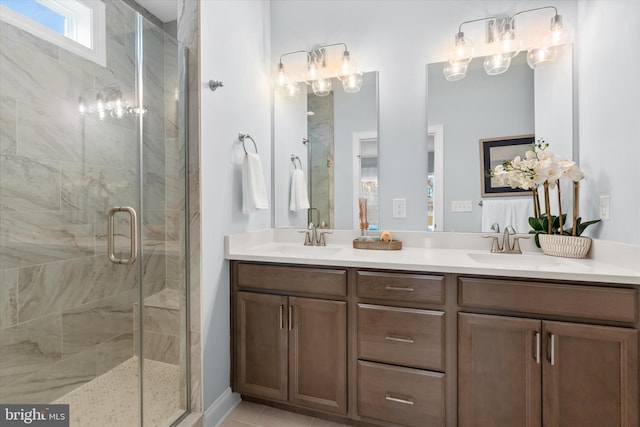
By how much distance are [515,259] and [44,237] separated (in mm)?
2532

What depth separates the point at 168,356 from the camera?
1.57 m

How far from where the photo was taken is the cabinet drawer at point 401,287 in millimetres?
1386

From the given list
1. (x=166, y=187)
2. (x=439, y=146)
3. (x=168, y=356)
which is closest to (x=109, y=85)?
(x=166, y=187)

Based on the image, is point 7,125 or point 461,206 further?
point 461,206

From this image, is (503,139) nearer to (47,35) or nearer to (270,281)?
(270,281)

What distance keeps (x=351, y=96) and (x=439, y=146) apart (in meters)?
0.70

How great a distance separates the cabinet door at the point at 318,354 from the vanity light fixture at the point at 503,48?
164 centimetres

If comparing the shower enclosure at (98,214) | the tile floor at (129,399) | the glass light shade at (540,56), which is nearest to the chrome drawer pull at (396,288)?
the shower enclosure at (98,214)

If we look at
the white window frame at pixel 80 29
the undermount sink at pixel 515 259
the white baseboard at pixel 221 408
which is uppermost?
the white window frame at pixel 80 29

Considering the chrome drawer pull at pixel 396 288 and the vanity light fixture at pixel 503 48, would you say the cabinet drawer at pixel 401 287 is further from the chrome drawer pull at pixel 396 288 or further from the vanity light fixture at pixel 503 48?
the vanity light fixture at pixel 503 48

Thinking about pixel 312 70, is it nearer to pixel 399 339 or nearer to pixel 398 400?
pixel 399 339

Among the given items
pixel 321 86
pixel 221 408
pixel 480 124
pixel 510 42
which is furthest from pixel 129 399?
pixel 510 42

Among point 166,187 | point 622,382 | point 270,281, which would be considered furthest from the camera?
point 270,281

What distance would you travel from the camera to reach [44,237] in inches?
63.9
